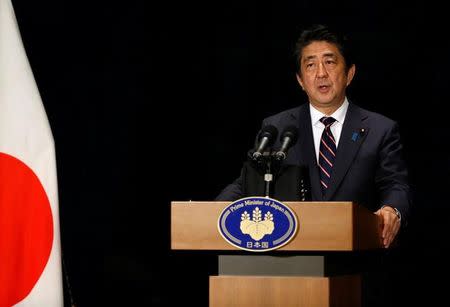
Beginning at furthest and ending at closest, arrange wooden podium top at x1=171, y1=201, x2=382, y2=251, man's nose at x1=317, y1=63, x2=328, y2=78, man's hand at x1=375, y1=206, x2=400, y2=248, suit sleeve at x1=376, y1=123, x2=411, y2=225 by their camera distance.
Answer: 1. man's nose at x1=317, y1=63, x2=328, y2=78
2. suit sleeve at x1=376, y1=123, x2=411, y2=225
3. man's hand at x1=375, y1=206, x2=400, y2=248
4. wooden podium top at x1=171, y1=201, x2=382, y2=251

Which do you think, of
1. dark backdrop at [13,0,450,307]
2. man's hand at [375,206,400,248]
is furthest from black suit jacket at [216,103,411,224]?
dark backdrop at [13,0,450,307]

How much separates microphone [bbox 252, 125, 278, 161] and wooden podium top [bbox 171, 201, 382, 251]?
8.2 inches

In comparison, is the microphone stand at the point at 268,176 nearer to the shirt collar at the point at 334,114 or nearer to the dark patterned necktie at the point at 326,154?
the dark patterned necktie at the point at 326,154

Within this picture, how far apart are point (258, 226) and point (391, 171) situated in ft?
2.78

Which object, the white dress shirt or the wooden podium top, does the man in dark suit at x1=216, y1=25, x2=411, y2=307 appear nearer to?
the white dress shirt

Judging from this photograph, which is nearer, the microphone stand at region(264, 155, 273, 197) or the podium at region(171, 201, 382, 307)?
the podium at region(171, 201, 382, 307)

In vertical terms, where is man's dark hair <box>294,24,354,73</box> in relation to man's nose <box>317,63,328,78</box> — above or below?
above

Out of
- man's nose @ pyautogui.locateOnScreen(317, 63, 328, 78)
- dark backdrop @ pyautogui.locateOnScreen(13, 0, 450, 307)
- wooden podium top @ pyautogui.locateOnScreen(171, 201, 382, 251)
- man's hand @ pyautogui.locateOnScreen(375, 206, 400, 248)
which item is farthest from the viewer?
dark backdrop @ pyautogui.locateOnScreen(13, 0, 450, 307)

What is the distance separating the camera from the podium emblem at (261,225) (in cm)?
229

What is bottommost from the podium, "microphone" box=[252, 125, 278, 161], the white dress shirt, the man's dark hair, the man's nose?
the podium

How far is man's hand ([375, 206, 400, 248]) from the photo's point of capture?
264cm

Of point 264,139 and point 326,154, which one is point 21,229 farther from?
point 326,154

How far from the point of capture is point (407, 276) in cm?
379

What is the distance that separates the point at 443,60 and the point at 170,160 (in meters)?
1.36
